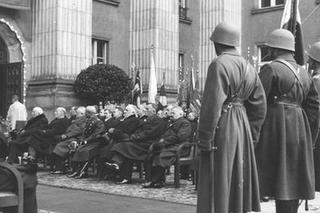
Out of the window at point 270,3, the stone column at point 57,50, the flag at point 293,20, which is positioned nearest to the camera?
the flag at point 293,20

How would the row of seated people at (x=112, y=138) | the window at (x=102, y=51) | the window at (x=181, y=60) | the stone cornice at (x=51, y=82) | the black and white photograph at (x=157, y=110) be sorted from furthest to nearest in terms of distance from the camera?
1. the window at (x=181, y=60)
2. the window at (x=102, y=51)
3. the stone cornice at (x=51, y=82)
4. the row of seated people at (x=112, y=138)
5. the black and white photograph at (x=157, y=110)

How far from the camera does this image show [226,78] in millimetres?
5043

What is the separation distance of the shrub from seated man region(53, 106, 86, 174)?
12.1 ft

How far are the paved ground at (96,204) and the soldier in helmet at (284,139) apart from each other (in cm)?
239

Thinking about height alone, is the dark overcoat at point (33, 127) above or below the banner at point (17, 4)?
below

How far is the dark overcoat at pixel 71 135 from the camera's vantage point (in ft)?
41.1

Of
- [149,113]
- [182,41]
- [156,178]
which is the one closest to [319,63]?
[156,178]

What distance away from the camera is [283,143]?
5719 mm

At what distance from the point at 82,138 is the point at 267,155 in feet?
25.0

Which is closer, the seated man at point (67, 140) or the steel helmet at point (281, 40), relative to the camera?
the steel helmet at point (281, 40)

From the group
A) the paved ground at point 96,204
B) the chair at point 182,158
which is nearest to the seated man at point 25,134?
the paved ground at point 96,204

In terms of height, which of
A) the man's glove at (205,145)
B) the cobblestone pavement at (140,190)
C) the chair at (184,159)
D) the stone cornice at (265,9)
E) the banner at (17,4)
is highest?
the stone cornice at (265,9)

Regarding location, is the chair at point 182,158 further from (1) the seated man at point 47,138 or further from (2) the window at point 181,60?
(2) the window at point 181,60

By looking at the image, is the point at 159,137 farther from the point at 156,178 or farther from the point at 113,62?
the point at 113,62
